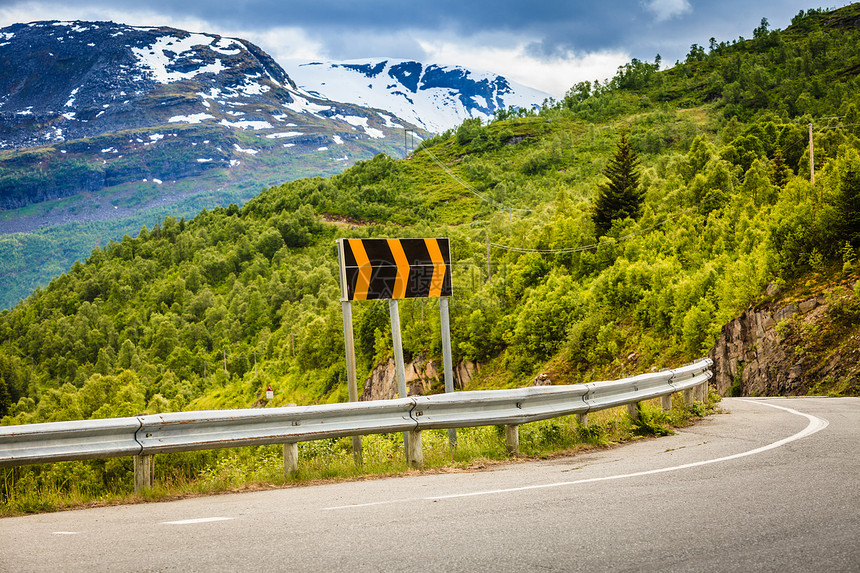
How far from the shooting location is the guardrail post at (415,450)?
8586 millimetres

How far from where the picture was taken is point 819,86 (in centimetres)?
14950

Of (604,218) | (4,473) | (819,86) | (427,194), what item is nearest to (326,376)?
(604,218)

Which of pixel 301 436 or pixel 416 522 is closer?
pixel 416 522

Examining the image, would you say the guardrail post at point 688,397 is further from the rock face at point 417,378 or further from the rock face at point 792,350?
the rock face at point 417,378

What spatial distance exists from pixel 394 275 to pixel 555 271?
168 ft

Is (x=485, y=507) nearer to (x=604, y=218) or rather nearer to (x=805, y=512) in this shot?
(x=805, y=512)

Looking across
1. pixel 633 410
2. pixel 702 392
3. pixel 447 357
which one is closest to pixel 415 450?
pixel 447 357

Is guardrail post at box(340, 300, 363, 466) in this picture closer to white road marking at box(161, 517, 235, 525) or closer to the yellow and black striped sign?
the yellow and black striped sign

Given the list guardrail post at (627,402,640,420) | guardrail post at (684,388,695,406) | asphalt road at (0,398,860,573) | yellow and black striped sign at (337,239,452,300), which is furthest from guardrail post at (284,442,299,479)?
guardrail post at (684,388,695,406)

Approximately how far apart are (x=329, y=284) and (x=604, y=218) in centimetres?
9828

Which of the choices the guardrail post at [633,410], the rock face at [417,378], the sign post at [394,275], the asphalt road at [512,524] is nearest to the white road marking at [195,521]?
the asphalt road at [512,524]

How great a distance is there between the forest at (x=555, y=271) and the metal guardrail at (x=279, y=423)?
229 cm

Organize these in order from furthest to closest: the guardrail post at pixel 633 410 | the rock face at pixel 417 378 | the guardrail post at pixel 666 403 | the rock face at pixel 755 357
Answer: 1. the rock face at pixel 417 378
2. the rock face at pixel 755 357
3. the guardrail post at pixel 666 403
4. the guardrail post at pixel 633 410

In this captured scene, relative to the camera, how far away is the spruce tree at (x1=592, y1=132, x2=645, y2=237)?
66062mm
